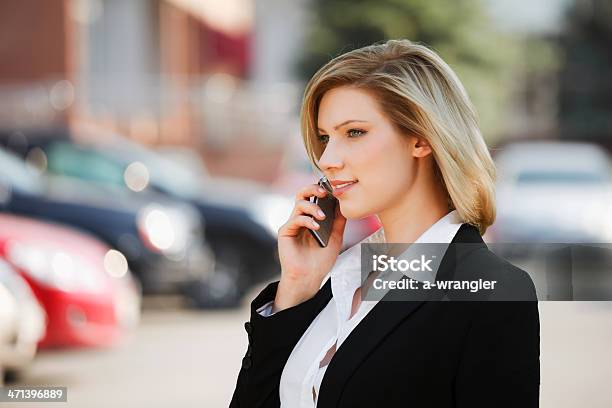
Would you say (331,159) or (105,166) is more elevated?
(105,166)

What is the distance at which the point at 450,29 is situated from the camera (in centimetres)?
2659

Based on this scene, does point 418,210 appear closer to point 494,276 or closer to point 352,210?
point 352,210

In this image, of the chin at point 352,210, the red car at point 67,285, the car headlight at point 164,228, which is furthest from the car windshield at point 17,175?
the chin at point 352,210

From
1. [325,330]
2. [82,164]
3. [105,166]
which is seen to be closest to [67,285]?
[82,164]

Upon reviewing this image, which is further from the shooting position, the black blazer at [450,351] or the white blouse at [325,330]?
the white blouse at [325,330]

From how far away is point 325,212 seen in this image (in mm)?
2373

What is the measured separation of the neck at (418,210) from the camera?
225 centimetres

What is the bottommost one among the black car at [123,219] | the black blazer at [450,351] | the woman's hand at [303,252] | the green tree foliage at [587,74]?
the black blazer at [450,351]

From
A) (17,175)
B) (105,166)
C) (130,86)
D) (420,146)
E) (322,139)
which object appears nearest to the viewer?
(420,146)

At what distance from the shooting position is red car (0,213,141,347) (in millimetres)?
6188

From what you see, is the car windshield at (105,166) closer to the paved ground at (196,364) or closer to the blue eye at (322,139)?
the paved ground at (196,364)

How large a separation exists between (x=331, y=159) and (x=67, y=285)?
440 centimetres

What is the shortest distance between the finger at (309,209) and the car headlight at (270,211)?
7.59m

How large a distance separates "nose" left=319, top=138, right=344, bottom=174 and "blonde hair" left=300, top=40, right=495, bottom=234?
0.13 meters
